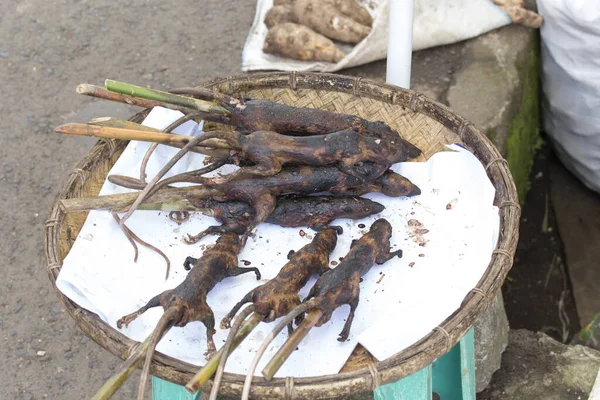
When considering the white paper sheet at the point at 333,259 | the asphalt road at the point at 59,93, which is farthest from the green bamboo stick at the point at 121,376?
the asphalt road at the point at 59,93

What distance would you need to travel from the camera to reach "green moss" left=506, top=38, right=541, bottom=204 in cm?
371

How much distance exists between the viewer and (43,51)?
14.3 feet

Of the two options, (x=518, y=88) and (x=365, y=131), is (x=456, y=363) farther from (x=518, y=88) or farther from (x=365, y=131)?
(x=518, y=88)

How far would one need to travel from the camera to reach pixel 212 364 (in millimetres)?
1578

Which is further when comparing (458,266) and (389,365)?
(458,266)

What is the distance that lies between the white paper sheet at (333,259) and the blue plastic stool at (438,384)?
0.70 ft

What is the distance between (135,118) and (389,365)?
1494 mm

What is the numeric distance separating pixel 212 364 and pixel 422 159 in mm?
1341

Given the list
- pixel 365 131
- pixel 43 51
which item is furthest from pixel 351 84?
pixel 43 51

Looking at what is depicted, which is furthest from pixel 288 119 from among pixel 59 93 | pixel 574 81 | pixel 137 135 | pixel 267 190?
pixel 59 93

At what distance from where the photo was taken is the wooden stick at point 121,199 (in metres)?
2.09

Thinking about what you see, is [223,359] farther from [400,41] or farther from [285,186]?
[400,41]

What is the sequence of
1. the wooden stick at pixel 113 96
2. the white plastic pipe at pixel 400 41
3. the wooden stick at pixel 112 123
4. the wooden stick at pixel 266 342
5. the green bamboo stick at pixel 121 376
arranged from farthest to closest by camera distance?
the white plastic pipe at pixel 400 41, the wooden stick at pixel 112 123, the wooden stick at pixel 113 96, the wooden stick at pixel 266 342, the green bamboo stick at pixel 121 376

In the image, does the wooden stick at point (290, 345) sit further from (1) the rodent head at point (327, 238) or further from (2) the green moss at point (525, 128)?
(2) the green moss at point (525, 128)
